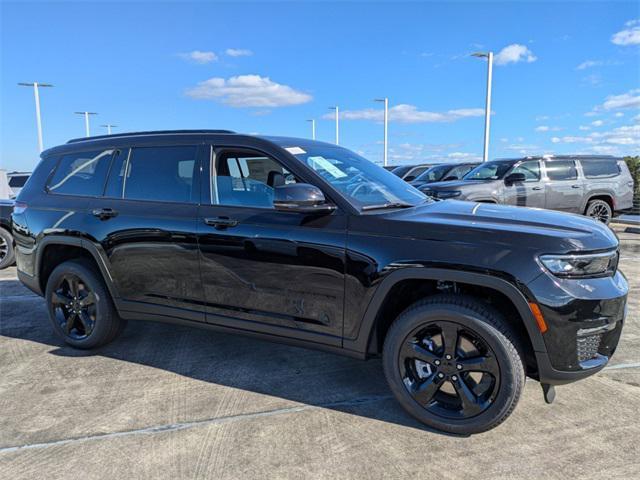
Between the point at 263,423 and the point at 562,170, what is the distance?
381 inches

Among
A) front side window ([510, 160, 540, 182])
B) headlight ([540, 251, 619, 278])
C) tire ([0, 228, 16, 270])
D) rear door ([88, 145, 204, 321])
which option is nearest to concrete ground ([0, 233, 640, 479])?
rear door ([88, 145, 204, 321])

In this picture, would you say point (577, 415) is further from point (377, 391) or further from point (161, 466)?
point (161, 466)

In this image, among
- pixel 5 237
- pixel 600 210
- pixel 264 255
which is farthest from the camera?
pixel 600 210

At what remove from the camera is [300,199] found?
9.23 feet

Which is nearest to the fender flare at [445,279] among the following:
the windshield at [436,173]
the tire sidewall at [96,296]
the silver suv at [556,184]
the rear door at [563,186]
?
the tire sidewall at [96,296]

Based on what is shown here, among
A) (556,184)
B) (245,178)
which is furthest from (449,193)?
(245,178)

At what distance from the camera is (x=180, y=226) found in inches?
134

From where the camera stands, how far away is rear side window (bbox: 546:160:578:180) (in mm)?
10128

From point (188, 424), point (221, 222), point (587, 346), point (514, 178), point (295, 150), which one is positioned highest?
point (295, 150)

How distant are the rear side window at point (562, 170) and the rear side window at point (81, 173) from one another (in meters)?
9.28

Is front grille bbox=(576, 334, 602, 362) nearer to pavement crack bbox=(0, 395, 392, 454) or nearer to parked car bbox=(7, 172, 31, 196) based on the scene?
pavement crack bbox=(0, 395, 392, 454)

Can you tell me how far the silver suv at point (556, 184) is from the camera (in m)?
9.67

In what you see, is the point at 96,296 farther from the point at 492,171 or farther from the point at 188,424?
the point at 492,171

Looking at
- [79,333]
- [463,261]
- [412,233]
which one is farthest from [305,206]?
[79,333]
